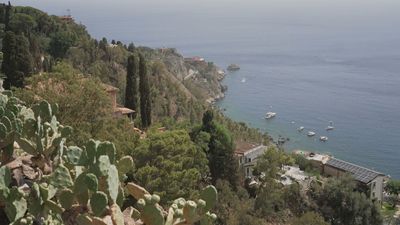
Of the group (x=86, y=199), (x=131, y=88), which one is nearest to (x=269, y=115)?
(x=131, y=88)

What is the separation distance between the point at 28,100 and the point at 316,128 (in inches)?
1963

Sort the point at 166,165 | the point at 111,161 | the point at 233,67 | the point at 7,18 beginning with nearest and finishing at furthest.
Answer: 1. the point at 111,161
2. the point at 166,165
3. the point at 7,18
4. the point at 233,67

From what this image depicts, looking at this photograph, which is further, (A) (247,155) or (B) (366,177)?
(B) (366,177)

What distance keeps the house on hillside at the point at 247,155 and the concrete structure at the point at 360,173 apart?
6.32m

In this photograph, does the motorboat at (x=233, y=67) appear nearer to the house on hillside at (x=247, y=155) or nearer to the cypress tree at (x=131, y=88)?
the house on hillside at (x=247, y=155)

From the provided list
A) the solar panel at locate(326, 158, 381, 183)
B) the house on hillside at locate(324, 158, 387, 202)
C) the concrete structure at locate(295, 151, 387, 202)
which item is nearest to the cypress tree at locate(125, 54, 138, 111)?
the concrete structure at locate(295, 151, 387, 202)

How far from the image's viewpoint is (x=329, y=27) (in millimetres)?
179875

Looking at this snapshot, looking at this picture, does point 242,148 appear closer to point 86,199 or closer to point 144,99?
point 144,99

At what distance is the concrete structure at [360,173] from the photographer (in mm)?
31219

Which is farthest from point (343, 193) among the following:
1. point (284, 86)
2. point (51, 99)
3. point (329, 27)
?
point (329, 27)

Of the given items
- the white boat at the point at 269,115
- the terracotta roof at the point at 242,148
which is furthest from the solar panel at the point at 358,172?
the white boat at the point at 269,115

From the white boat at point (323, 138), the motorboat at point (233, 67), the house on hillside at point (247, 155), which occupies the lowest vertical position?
the white boat at point (323, 138)

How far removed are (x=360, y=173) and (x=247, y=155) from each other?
9366 millimetres

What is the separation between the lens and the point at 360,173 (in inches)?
1300
